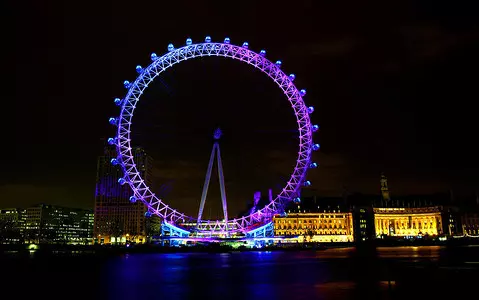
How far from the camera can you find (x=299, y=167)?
50.8 metres

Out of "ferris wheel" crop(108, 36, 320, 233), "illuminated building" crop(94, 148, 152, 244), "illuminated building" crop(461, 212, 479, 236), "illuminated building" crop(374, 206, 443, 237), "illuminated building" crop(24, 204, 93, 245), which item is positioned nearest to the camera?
"ferris wheel" crop(108, 36, 320, 233)

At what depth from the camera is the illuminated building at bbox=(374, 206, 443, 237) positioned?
142m

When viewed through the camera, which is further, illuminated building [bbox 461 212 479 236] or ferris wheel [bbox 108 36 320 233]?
illuminated building [bbox 461 212 479 236]

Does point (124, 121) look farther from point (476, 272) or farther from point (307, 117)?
point (476, 272)

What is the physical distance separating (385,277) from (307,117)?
27006mm

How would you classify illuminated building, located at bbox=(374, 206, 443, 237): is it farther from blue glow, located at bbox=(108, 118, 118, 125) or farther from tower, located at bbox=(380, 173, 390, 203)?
blue glow, located at bbox=(108, 118, 118, 125)

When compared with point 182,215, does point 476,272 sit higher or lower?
lower

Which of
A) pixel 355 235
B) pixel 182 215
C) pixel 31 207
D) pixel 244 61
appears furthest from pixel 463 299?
pixel 31 207

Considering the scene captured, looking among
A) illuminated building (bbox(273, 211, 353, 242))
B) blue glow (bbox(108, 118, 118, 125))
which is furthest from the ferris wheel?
illuminated building (bbox(273, 211, 353, 242))

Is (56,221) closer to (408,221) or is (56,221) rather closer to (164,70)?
(408,221)

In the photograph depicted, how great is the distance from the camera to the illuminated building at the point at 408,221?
142000mm

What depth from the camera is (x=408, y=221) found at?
474 feet

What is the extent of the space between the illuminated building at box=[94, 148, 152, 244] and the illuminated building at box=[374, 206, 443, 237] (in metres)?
71.8

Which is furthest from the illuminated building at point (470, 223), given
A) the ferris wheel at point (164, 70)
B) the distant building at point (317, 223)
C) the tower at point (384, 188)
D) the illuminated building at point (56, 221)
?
the illuminated building at point (56, 221)
